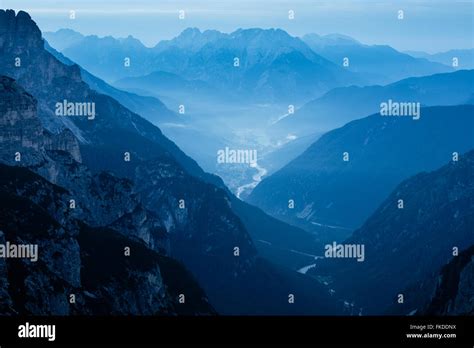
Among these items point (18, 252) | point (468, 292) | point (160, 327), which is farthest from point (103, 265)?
point (160, 327)

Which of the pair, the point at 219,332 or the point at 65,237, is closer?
the point at 219,332

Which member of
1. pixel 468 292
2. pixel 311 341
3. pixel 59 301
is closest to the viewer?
pixel 311 341

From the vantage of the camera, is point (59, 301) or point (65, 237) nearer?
point (59, 301)

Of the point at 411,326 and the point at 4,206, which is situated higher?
the point at 4,206

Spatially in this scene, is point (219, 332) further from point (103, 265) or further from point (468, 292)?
point (103, 265)

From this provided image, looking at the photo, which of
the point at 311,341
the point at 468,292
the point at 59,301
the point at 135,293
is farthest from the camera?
the point at 135,293

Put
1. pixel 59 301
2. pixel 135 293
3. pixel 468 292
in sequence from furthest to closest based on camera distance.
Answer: pixel 135 293 → pixel 468 292 → pixel 59 301

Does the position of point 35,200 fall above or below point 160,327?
above

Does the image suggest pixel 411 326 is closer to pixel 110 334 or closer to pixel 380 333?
pixel 380 333

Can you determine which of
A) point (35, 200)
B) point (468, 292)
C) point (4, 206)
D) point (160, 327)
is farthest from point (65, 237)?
point (160, 327)
